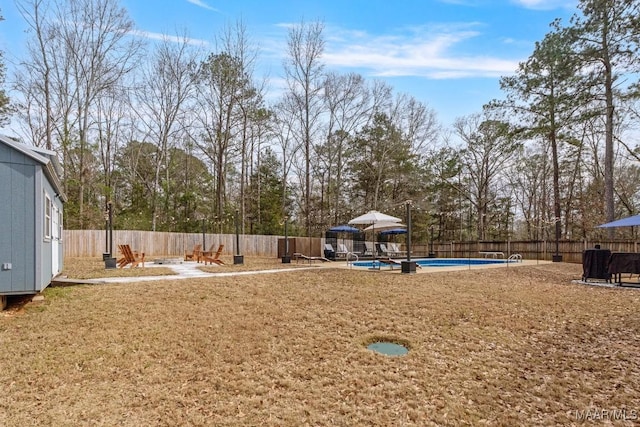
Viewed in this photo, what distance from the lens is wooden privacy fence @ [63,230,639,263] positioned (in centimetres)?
1574

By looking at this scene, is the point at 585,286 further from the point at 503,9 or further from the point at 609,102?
the point at 609,102

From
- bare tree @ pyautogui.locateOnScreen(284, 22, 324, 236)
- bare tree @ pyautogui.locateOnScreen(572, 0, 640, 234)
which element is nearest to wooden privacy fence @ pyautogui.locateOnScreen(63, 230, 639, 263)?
bare tree @ pyautogui.locateOnScreen(572, 0, 640, 234)

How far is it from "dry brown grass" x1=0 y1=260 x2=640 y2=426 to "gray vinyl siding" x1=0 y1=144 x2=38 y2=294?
53 centimetres

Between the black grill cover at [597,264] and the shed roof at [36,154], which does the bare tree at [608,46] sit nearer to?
the black grill cover at [597,264]

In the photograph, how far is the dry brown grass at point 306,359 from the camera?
3.22 m

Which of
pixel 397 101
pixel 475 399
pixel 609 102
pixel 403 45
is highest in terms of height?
pixel 397 101

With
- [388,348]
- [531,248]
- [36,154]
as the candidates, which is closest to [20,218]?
[36,154]

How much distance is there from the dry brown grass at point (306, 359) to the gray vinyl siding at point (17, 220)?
0.53 metres

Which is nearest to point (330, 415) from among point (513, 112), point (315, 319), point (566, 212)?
point (315, 319)

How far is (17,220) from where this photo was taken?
5.36 meters

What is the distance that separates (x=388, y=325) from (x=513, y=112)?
18.2m

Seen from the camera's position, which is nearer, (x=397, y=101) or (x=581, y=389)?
(x=581, y=389)

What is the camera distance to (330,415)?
3.18 meters

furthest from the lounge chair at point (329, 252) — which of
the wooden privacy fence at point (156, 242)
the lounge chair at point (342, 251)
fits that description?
the wooden privacy fence at point (156, 242)
